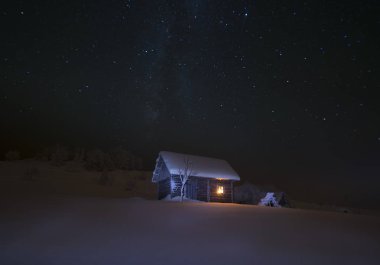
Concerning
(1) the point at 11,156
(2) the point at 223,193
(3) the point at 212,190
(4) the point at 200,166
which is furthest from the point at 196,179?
(1) the point at 11,156

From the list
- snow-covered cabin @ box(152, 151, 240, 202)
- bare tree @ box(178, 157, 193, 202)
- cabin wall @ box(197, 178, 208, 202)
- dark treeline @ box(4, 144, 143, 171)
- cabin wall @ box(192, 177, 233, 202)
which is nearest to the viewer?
bare tree @ box(178, 157, 193, 202)

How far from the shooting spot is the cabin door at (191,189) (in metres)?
37.3

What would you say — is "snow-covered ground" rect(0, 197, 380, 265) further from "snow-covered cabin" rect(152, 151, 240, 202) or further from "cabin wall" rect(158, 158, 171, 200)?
"cabin wall" rect(158, 158, 171, 200)

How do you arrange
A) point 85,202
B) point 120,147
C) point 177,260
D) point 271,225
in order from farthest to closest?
point 120,147 < point 85,202 < point 271,225 < point 177,260

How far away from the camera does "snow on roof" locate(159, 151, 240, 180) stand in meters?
37.3

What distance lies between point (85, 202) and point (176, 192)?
14.3 m

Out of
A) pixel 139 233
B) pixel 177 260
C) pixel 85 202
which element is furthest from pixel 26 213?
pixel 177 260

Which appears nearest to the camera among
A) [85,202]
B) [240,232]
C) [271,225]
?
[240,232]

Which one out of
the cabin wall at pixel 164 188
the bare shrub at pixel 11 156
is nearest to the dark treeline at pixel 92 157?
the bare shrub at pixel 11 156

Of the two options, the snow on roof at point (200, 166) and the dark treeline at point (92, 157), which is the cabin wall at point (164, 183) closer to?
the snow on roof at point (200, 166)

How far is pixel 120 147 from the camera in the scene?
93188mm

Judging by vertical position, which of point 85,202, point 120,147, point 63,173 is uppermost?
point 120,147

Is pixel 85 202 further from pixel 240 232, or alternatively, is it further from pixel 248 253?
pixel 248 253

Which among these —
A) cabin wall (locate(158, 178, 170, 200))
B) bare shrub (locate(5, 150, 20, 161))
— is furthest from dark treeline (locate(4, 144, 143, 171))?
cabin wall (locate(158, 178, 170, 200))
